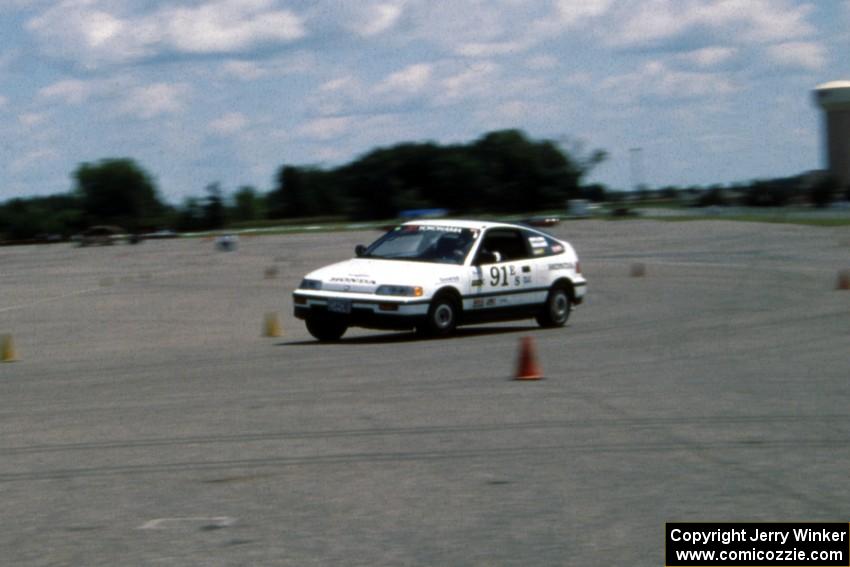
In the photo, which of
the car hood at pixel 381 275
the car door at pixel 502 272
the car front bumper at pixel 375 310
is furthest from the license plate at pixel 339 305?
the car door at pixel 502 272

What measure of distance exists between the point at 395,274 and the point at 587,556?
1096 centimetres

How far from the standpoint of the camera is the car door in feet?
56.9

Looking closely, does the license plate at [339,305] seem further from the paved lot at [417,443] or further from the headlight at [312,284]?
the paved lot at [417,443]


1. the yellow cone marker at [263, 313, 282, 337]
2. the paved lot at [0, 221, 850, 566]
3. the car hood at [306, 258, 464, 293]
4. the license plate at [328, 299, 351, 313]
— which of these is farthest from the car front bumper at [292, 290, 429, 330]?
the yellow cone marker at [263, 313, 282, 337]

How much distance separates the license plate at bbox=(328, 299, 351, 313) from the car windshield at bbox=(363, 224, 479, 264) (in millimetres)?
1387

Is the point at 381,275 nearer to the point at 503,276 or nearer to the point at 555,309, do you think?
the point at 503,276

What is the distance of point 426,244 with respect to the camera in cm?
1741

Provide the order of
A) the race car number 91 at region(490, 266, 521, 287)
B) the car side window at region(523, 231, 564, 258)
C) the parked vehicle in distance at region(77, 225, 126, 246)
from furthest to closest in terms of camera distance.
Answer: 1. the parked vehicle in distance at region(77, 225, 126, 246)
2. the car side window at region(523, 231, 564, 258)
3. the race car number 91 at region(490, 266, 521, 287)

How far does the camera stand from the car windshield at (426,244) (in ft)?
56.4

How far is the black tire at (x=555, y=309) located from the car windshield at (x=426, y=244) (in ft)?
5.59

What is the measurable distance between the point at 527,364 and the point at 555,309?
281 inches

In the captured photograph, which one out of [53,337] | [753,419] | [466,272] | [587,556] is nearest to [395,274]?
A: [466,272]

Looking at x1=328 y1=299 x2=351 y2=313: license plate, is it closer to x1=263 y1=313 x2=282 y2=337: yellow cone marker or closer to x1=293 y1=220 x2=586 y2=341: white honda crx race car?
x1=293 y1=220 x2=586 y2=341: white honda crx race car

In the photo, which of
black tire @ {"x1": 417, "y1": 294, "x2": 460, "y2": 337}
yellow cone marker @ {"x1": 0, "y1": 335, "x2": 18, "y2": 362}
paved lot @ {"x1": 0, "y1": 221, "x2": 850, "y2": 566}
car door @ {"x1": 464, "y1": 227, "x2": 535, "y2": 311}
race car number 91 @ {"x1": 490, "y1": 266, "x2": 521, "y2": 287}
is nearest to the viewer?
paved lot @ {"x1": 0, "y1": 221, "x2": 850, "y2": 566}
